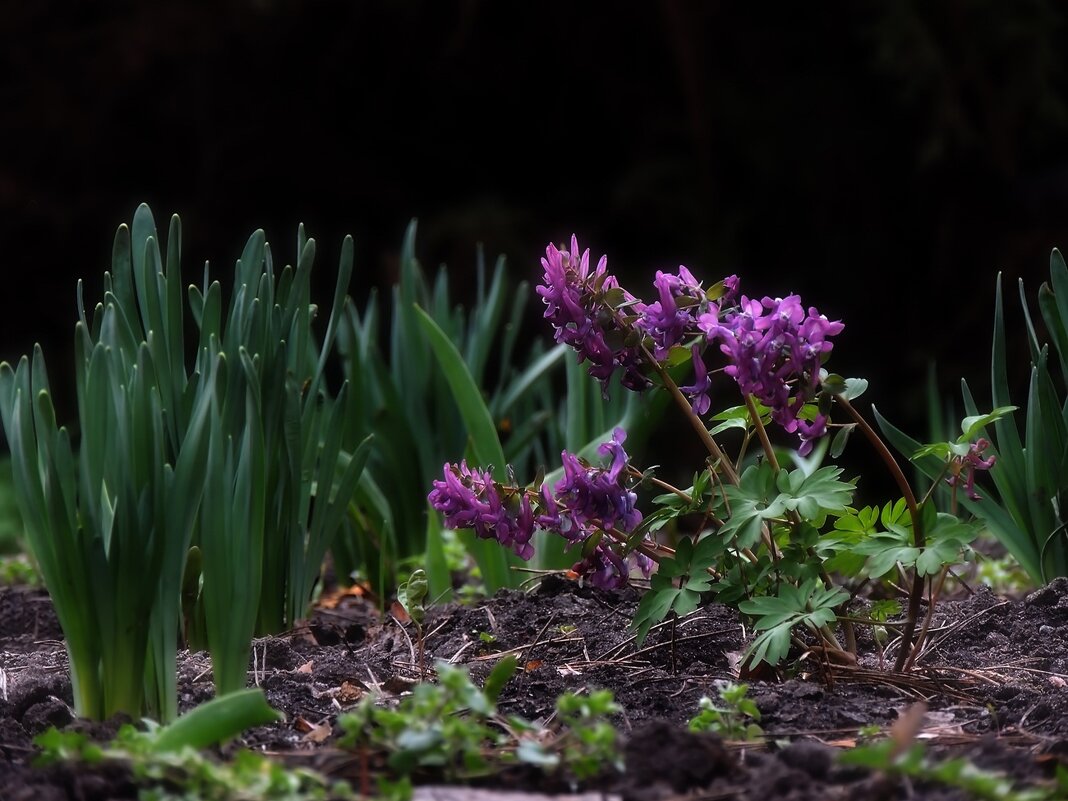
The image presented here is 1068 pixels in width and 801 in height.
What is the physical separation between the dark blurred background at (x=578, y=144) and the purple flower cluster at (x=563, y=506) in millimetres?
3216

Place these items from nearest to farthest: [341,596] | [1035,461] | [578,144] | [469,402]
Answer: [1035,461], [469,402], [341,596], [578,144]

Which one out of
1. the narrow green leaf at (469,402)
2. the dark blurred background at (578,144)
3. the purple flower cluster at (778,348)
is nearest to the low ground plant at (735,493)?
the purple flower cluster at (778,348)

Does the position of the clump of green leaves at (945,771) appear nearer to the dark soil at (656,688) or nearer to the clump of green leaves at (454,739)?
the dark soil at (656,688)

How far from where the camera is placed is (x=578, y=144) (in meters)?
5.48

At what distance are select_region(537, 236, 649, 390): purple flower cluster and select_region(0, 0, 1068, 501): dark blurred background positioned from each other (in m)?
3.22

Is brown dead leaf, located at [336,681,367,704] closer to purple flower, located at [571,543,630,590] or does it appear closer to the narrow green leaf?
purple flower, located at [571,543,630,590]

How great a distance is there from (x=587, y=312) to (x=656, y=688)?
0.49 meters

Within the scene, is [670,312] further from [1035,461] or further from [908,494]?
[1035,461]

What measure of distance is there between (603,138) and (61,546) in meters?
4.54

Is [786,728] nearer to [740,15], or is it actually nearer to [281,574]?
[281,574]

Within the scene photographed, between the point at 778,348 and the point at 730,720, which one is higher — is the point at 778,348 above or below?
above

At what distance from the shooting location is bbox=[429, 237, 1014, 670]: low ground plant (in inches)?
49.4

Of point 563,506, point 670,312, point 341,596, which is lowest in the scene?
point 341,596

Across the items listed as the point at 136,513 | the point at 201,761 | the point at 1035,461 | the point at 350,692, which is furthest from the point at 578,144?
the point at 201,761
